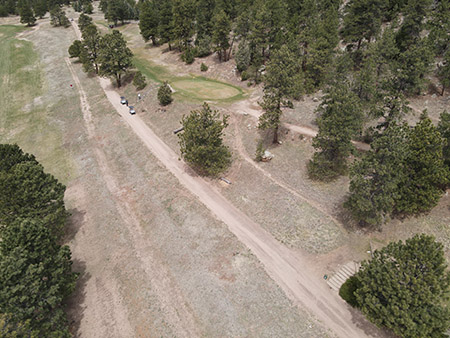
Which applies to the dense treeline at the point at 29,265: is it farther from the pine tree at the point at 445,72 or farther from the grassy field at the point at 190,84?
the pine tree at the point at 445,72

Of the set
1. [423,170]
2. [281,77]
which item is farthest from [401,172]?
[281,77]

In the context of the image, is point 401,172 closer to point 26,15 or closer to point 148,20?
point 148,20

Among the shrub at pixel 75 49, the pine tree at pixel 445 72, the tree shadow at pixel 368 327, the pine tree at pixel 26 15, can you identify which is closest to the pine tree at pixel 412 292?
the tree shadow at pixel 368 327

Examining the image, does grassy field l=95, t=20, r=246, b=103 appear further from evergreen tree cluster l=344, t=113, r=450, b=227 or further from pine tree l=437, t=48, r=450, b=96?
evergreen tree cluster l=344, t=113, r=450, b=227

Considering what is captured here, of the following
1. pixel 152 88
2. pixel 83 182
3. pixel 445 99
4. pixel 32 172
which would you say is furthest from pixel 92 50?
pixel 445 99

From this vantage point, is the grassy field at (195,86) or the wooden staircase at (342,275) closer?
the wooden staircase at (342,275)

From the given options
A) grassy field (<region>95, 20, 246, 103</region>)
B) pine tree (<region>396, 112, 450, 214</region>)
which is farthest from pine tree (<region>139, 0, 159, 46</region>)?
pine tree (<region>396, 112, 450, 214</region>)
